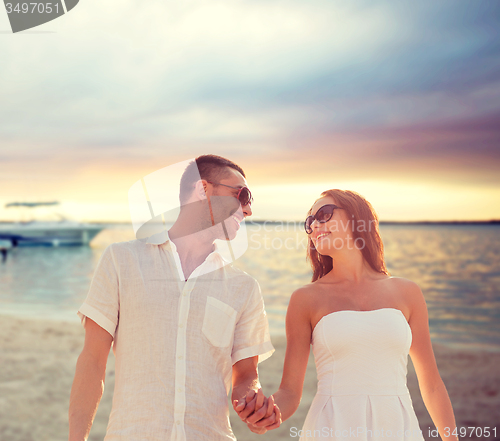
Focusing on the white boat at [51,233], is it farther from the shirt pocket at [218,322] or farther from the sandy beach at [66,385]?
the shirt pocket at [218,322]

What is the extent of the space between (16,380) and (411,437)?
7.13 meters

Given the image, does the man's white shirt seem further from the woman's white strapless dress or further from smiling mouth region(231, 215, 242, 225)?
the woman's white strapless dress

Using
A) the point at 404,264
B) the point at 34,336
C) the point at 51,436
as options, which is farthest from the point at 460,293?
the point at 51,436

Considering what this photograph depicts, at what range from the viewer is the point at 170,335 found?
235cm

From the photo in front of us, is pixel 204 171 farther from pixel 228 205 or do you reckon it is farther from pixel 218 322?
pixel 218 322

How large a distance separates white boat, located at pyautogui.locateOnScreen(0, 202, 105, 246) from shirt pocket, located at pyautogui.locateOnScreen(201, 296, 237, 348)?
156 ft

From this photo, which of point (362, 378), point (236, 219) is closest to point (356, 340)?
point (362, 378)

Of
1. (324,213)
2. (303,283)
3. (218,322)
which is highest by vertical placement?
(324,213)

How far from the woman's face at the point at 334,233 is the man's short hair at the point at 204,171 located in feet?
2.02

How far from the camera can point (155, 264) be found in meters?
2.49

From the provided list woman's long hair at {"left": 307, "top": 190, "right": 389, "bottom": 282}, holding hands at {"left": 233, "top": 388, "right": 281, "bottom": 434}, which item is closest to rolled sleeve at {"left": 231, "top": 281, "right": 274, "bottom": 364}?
holding hands at {"left": 233, "top": 388, "right": 281, "bottom": 434}

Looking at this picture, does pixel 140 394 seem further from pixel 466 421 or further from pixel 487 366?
pixel 487 366

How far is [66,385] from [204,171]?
634 cm

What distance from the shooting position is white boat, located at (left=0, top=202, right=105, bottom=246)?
46.5 m
